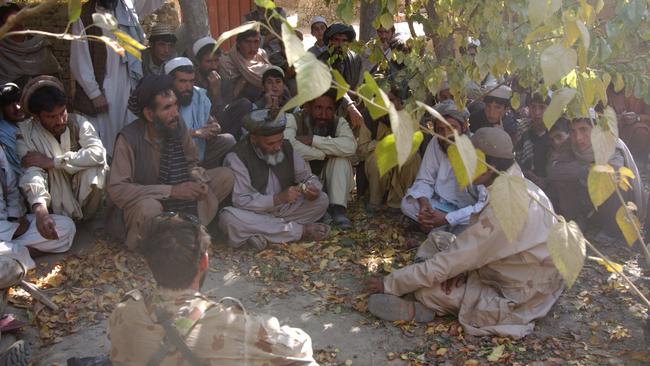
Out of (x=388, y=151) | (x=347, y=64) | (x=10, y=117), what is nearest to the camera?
(x=388, y=151)

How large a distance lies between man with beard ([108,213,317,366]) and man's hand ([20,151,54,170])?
2.68 m

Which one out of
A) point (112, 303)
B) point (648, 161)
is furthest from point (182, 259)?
point (648, 161)

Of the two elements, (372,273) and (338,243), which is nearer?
(372,273)

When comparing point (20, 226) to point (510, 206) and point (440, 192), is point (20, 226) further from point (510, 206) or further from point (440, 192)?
point (510, 206)

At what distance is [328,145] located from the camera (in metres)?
6.19

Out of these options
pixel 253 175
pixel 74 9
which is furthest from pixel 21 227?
pixel 74 9

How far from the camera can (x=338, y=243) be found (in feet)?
18.7

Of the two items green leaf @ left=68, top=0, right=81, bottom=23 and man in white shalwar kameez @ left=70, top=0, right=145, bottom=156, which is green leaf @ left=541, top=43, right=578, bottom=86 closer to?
green leaf @ left=68, top=0, right=81, bottom=23

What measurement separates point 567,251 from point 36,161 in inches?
Result: 171

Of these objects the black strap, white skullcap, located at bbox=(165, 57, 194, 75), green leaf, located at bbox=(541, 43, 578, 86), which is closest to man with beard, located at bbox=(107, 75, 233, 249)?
white skullcap, located at bbox=(165, 57, 194, 75)

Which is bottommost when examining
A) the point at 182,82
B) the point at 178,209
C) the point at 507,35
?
the point at 178,209

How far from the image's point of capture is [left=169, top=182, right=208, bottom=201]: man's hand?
5270 millimetres

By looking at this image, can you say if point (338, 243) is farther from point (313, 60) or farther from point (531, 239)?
point (313, 60)

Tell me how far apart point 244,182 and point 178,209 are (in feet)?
1.99
